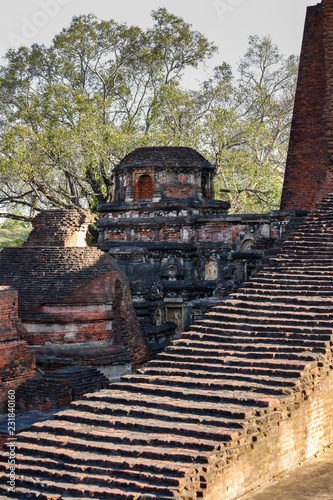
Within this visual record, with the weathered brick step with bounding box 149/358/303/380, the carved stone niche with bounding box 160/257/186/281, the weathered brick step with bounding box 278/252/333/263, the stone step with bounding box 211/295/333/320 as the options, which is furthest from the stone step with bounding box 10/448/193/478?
the carved stone niche with bounding box 160/257/186/281

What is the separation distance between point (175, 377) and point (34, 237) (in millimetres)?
7214

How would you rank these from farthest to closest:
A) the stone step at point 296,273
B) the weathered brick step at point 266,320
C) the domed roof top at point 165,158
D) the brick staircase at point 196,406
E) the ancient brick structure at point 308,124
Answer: the domed roof top at point 165,158 → the ancient brick structure at point 308,124 → the stone step at point 296,273 → the weathered brick step at point 266,320 → the brick staircase at point 196,406

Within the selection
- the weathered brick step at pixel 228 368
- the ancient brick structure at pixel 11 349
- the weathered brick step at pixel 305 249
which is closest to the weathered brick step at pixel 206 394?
the weathered brick step at pixel 228 368

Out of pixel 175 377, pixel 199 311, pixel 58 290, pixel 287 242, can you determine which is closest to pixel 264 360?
pixel 175 377

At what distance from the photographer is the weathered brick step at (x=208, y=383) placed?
21.2 feet

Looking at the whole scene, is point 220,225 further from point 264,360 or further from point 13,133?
point 264,360

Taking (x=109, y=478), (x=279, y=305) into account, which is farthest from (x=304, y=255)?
(x=109, y=478)

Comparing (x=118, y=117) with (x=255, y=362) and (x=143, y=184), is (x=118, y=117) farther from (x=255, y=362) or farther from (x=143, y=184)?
(x=255, y=362)

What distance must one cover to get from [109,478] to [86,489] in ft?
0.62

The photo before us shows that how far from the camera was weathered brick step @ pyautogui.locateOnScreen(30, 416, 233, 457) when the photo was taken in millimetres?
5730

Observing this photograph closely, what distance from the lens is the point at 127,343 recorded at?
1264cm

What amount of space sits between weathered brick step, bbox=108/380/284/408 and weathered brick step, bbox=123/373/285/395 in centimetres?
7

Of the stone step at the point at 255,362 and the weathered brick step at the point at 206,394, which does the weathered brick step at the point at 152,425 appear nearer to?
the weathered brick step at the point at 206,394

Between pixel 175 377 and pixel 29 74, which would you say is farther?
pixel 29 74
